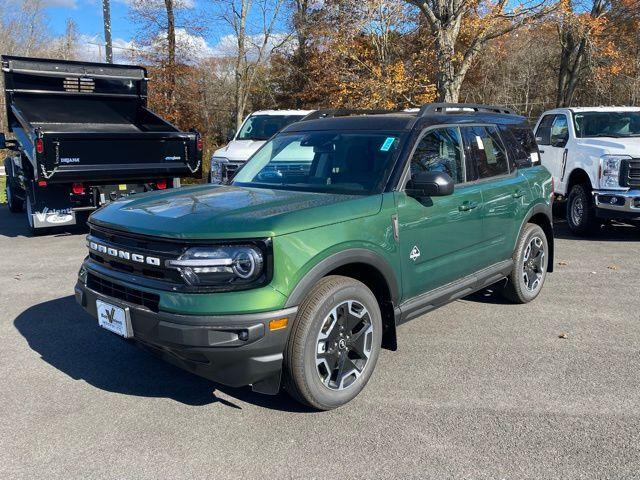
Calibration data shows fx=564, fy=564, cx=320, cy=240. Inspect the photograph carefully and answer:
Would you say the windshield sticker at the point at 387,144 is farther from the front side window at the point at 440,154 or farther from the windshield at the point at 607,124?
the windshield at the point at 607,124

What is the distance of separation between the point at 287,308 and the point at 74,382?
190cm

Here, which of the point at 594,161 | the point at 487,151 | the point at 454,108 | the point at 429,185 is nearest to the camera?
the point at 429,185

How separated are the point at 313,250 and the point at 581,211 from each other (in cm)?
753

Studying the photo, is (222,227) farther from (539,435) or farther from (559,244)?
(559,244)

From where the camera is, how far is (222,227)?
10.3 feet

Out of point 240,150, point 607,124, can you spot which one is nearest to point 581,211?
point 607,124

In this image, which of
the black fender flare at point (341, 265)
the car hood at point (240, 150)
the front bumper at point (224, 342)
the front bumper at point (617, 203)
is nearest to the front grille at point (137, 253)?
the front bumper at point (224, 342)

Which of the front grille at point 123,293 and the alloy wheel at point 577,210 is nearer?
the front grille at point 123,293

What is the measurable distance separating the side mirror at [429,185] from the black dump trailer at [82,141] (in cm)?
637

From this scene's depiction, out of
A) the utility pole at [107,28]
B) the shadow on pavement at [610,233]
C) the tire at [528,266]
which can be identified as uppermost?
the utility pole at [107,28]

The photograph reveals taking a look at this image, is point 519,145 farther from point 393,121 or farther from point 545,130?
point 545,130

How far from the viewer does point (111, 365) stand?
430cm

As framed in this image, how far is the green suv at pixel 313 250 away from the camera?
311cm

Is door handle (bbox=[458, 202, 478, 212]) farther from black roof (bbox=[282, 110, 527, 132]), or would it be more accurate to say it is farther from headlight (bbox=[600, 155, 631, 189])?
headlight (bbox=[600, 155, 631, 189])
